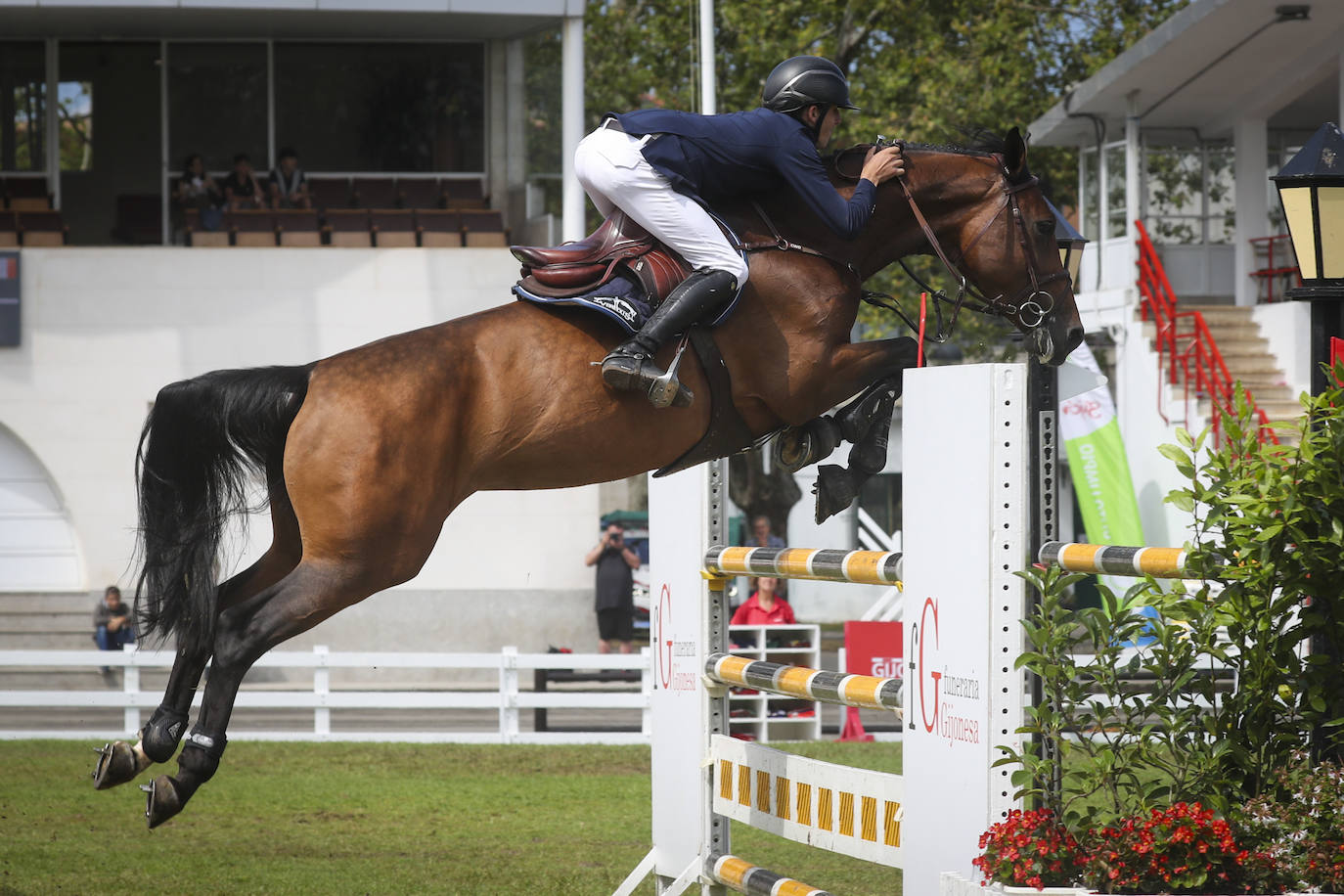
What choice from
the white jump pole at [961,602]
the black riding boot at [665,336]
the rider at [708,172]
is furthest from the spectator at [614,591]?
the white jump pole at [961,602]

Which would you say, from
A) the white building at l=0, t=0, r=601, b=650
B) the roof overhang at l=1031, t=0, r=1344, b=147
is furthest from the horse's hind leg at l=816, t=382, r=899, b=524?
the roof overhang at l=1031, t=0, r=1344, b=147

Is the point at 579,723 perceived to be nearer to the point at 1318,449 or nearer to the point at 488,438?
the point at 488,438

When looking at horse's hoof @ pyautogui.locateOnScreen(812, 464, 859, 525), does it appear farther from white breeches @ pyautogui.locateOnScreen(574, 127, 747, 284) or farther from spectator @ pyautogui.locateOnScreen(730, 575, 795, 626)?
spectator @ pyautogui.locateOnScreen(730, 575, 795, 626)

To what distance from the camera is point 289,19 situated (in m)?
17.8

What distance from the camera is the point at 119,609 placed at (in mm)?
14117

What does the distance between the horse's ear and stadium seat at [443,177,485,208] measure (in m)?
14.3

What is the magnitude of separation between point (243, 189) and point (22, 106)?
2.88 metres

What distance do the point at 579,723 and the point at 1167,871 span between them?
428 inches

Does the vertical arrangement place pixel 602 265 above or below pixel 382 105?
below

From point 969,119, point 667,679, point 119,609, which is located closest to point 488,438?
point 667,679

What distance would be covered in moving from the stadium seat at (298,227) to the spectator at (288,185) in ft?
1.16

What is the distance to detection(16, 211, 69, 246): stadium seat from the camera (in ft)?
56.2

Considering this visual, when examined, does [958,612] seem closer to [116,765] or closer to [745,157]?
[745,157]

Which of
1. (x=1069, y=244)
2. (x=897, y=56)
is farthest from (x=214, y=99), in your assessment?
(x=1069, y=244)
